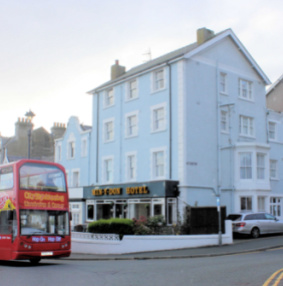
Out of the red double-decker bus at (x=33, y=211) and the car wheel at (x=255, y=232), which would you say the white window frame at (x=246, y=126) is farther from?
the red double-decker bus at (x=33, y=211)

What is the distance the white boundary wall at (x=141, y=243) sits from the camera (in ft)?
70.4

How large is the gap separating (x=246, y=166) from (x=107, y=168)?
432 inches

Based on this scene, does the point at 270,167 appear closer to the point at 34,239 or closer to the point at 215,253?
the point at 215,253

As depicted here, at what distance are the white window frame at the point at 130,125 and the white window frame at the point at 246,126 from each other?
7.66 metres

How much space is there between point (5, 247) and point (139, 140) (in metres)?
17.5

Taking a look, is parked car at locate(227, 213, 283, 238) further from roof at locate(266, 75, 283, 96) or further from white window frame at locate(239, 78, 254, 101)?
roof at locate(266, 75, 283, 96)

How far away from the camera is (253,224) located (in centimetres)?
2622

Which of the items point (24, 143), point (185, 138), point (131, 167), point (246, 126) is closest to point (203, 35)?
point (246, 126)

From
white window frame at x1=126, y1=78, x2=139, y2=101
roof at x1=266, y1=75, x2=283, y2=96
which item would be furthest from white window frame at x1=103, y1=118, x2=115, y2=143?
roof at x1=266, y1=75, x2=283, y2=96

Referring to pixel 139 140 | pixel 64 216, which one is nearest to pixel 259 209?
pixel 139 140

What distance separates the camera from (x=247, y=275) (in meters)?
11.8

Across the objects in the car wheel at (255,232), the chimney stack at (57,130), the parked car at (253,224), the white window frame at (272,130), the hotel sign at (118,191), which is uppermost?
the chimney stack at (57,130)

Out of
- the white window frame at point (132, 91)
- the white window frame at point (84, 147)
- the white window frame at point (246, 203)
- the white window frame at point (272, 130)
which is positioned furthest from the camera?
the white window frame at point (84, 147)

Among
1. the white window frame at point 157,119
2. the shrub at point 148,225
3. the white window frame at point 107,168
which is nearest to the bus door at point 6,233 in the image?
the shrub at point 148,225
